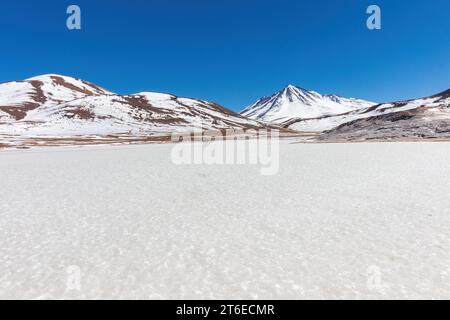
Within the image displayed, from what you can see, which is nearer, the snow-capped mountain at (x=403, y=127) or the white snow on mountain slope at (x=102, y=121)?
the snow-capped mountain at (x=403, y=127)

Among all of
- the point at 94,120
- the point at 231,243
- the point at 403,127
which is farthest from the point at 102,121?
Answer: the point at 231,243

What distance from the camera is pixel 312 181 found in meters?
15.4

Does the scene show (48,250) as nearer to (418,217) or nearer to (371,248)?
(371,248)

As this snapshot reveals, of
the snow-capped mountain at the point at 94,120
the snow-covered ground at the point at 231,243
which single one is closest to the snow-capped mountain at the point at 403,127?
the snow-covered ground at the point at 231,243

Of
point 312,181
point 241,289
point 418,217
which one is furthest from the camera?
point 312,181

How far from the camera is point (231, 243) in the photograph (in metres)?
7.18

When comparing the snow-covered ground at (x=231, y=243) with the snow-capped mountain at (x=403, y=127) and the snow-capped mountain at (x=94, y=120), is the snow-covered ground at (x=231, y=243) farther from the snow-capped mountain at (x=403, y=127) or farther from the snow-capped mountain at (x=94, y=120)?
the snow-capped mountain at (x=94, y=120)

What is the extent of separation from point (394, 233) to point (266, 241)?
10.7 ft

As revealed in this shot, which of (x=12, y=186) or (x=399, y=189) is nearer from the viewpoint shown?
(x=399, y=189)

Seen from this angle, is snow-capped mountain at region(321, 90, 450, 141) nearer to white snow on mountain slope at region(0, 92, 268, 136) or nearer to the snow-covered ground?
the snow-covered ground

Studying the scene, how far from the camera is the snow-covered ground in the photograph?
521 centimetres

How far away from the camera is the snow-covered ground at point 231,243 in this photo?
17.1 ft

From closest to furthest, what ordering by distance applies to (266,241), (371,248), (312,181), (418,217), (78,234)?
(371,248) < (266,241) < (78,234) < (418,217) < (312,181)
